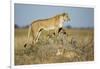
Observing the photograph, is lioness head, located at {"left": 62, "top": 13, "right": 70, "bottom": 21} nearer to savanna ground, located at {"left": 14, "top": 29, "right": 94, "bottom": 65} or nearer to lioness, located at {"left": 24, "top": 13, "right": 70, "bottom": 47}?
lioness, located at {"left": 24, "top": 13, "right": 70, "bottom": 47}

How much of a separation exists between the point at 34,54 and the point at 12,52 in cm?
26

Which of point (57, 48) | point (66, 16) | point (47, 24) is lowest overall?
point (57, 48)

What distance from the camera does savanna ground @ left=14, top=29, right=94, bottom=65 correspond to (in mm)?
2375

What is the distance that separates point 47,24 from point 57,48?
0.32m

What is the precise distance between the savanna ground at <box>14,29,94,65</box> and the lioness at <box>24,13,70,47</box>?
60mm

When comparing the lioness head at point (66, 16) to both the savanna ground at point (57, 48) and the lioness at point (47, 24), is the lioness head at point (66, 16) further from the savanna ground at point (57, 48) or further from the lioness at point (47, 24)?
the savanna ground at point (57, 48)

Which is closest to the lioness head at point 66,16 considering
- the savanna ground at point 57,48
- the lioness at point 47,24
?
the lioness at point 47,24

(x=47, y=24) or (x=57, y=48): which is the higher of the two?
(x=47, y=24)

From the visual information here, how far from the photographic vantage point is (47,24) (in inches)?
97.8

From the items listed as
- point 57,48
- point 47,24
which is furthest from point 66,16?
point 57,48

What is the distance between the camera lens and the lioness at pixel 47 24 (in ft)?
7.96

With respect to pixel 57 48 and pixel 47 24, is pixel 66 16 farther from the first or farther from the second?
pixel 57 48

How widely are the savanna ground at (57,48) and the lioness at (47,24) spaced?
0.20ft
